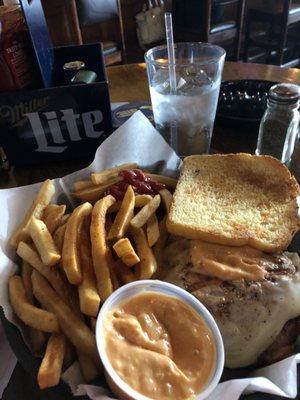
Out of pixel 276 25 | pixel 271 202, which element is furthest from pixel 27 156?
pixel 276 25

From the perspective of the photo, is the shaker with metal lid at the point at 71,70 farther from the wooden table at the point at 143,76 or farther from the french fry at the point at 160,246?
the french fry at the point at 160,246

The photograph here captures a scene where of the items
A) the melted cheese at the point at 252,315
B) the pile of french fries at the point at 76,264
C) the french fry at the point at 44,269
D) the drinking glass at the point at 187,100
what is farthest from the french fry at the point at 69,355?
the drinking glass at the point at 187,100

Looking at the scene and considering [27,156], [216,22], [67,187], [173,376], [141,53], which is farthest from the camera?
[141,53]

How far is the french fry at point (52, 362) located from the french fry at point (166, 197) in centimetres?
52

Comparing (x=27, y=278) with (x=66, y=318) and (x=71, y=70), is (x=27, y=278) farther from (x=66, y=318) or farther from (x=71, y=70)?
(x=71, y=70)

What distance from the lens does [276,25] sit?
4762mm

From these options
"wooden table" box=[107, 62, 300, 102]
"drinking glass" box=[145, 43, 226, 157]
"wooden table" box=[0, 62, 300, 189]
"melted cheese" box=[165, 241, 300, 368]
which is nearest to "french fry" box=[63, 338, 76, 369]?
"melted cheese" box=[165, 241, 300, 368]

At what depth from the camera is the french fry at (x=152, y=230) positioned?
114 cm

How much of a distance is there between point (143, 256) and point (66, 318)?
0.86ft

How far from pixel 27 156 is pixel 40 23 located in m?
0.52

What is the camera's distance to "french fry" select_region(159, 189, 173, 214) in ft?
4.20

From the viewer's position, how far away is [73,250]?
1052 mm

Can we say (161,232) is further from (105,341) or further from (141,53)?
(141,53)

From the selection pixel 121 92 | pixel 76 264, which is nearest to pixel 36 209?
pixel 76 264
